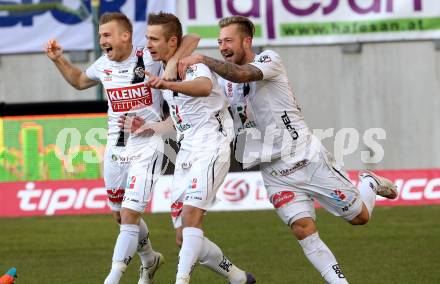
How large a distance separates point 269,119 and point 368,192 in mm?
1432

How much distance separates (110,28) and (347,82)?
19715 millimetres

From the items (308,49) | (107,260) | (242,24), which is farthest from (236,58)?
(308,49)

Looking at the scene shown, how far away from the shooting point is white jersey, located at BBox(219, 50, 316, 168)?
10148mm

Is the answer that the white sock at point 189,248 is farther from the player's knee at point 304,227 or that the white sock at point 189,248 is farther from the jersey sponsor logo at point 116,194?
the jersey sponsor logo at point 116,194

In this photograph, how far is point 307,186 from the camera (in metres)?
10.2

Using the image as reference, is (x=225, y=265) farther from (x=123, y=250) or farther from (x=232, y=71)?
(x=232, y=71)

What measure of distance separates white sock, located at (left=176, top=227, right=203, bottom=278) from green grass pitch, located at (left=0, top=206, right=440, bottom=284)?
2.02m

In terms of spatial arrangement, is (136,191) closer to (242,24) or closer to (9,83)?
(242,24)

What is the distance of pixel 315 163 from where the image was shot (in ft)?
33.6

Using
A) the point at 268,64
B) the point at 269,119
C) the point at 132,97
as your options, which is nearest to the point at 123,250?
the point at 132,97

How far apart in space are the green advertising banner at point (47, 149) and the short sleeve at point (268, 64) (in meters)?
10.8

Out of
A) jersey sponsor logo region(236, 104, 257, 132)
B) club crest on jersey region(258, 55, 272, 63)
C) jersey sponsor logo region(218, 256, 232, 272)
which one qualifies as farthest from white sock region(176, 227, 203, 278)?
club crest on jersey region(258, 55, 272, 63)

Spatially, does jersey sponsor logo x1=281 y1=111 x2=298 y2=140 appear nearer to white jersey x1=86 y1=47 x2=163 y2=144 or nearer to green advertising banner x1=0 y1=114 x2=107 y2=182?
white jersey x1=86 y1=47 x2=163 y2=144

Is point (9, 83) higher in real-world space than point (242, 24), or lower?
lower
